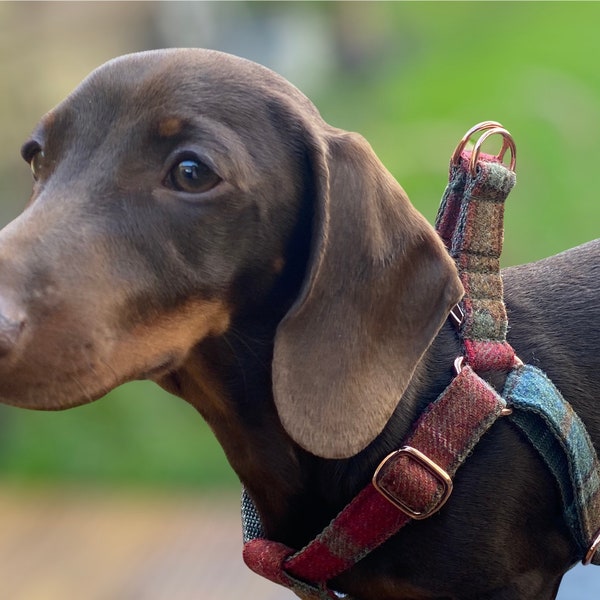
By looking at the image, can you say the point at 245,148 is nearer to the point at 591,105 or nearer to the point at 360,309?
the point at 360,309

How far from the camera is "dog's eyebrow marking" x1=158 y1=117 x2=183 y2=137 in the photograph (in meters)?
1.60

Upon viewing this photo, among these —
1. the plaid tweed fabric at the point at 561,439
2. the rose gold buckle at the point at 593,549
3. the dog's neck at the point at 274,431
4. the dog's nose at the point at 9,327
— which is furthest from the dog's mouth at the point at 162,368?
the rose gold buckle at the point at 593,549

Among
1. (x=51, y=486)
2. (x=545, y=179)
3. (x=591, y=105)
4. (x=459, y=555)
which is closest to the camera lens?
(x=459, y=555)

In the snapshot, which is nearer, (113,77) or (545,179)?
Result: (113,77)

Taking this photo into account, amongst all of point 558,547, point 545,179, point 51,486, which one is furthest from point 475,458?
point 545,179

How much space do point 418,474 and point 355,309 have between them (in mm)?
330

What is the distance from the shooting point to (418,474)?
1.66 metres

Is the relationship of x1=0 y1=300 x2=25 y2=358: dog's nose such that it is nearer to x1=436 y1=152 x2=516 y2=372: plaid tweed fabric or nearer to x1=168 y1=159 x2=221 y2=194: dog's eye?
x1=168 y1=159 x2=221 y2=194: dog's eye

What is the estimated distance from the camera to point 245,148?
5.39ft

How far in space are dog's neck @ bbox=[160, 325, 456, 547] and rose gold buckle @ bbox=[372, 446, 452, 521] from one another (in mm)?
80

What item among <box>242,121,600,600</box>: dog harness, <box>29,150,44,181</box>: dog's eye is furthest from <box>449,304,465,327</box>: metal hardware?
<box>29,150,44,181</box>: dog's eye

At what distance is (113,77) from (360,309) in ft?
2.11

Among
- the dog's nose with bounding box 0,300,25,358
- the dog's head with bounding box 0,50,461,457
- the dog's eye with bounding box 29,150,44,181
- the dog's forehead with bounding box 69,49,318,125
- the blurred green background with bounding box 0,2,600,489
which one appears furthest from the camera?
the blurred green background with bounding box 0,2,600,489

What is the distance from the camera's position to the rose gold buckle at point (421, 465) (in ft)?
5.44
